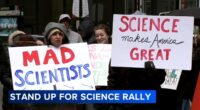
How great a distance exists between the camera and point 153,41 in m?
6.53

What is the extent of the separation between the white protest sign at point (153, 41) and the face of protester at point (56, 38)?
55 cm

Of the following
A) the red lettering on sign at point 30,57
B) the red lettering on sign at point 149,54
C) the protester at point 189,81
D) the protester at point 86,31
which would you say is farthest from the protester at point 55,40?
the protester at point 86,31

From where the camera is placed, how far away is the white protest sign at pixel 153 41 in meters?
6.46

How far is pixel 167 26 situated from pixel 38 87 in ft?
4.79

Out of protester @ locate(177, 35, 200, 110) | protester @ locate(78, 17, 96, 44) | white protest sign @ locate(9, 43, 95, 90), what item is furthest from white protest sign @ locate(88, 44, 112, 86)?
protester @ locate(78, 17, 96, 44)

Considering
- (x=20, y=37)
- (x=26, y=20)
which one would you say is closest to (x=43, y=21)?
(x=26, y=20)

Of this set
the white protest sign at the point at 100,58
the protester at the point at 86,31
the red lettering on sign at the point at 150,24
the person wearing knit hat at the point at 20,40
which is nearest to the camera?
the red lettering on sign at the point at 150,24

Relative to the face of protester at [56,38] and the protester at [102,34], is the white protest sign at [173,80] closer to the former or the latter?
the protester at [102,34]

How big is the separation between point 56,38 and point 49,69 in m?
0.33

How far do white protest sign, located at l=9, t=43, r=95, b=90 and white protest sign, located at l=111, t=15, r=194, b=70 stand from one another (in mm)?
A: 382

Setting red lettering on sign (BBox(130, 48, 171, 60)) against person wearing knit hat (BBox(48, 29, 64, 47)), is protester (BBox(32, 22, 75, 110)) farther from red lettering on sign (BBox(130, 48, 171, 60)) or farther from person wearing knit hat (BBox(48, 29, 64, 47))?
red lettering on sign (BBox(130, 48, 171, 60))

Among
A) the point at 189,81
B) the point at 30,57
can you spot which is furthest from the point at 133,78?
the point at 189,81

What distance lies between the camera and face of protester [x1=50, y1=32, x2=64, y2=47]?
642cm

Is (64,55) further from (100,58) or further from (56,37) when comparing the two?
(100,58)
